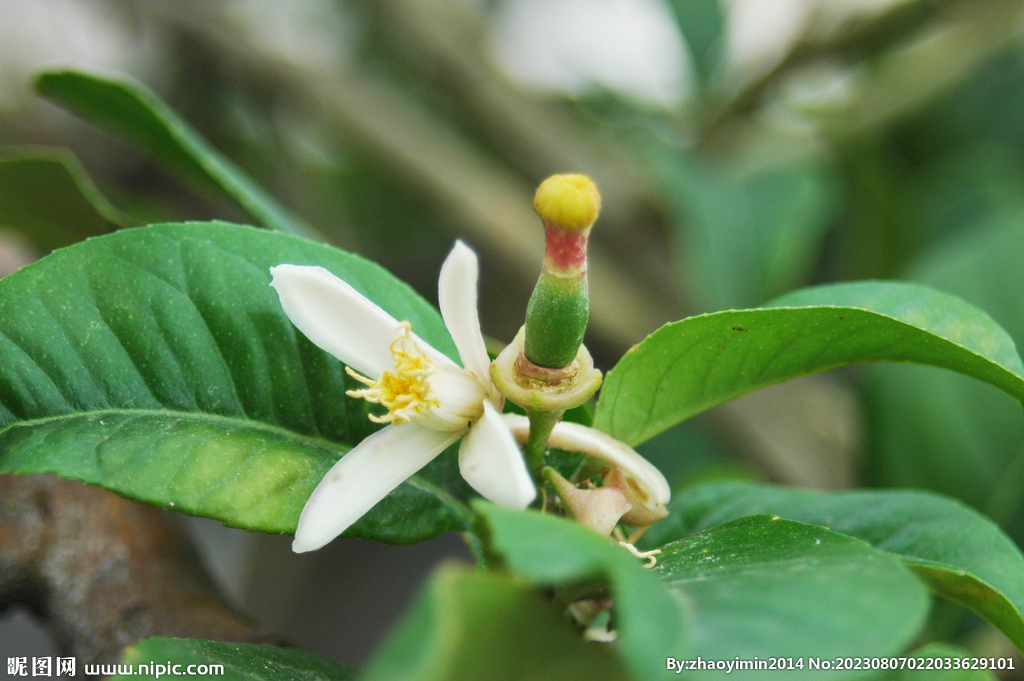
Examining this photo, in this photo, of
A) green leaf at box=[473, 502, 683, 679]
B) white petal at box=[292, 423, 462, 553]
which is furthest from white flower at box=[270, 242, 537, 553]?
green leaf at box=[473, 502, 683, 679]

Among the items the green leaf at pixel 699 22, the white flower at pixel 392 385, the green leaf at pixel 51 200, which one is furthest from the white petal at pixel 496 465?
the green leaf at pixel 699 22

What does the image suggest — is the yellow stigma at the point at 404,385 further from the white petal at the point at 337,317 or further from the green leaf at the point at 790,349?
the green leaf at the point at 790,349

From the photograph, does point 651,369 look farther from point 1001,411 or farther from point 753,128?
point 753,128

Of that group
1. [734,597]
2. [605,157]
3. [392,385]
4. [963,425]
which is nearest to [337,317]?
[392,385]

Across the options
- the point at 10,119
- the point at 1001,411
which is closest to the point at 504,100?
the point at 10,119

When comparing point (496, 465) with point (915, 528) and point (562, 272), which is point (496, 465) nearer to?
point (562, 272)
